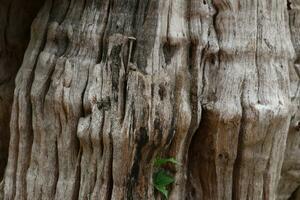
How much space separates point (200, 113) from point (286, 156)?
0.95 m

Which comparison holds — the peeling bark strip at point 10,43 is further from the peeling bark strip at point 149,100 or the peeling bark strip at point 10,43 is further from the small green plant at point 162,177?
the small green plant at point 162,177

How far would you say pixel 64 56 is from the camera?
2391mm

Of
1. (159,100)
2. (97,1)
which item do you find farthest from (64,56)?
(159,100)

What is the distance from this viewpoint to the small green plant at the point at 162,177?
7.77ft

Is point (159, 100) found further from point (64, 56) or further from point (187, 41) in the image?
point (64, 56)

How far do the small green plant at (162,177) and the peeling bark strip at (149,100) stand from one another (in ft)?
0.15

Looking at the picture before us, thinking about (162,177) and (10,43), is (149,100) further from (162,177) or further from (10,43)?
(10,43)

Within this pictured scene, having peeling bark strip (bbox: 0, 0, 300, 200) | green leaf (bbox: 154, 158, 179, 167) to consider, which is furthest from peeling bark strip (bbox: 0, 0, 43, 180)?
green leaf (bbox: 154, 158, 179, 167)

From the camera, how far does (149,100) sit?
2.25m

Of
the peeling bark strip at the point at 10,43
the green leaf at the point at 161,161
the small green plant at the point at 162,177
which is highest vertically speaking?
the peeling bark strip at the point at 10,43

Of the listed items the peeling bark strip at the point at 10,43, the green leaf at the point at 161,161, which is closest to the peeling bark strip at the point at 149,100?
the green leaf at the point at 161,161

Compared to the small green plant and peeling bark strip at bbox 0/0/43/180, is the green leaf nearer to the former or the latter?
the small green plant

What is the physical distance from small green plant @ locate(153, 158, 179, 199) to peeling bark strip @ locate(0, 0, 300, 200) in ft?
0.15

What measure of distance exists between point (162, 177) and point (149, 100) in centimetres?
36
